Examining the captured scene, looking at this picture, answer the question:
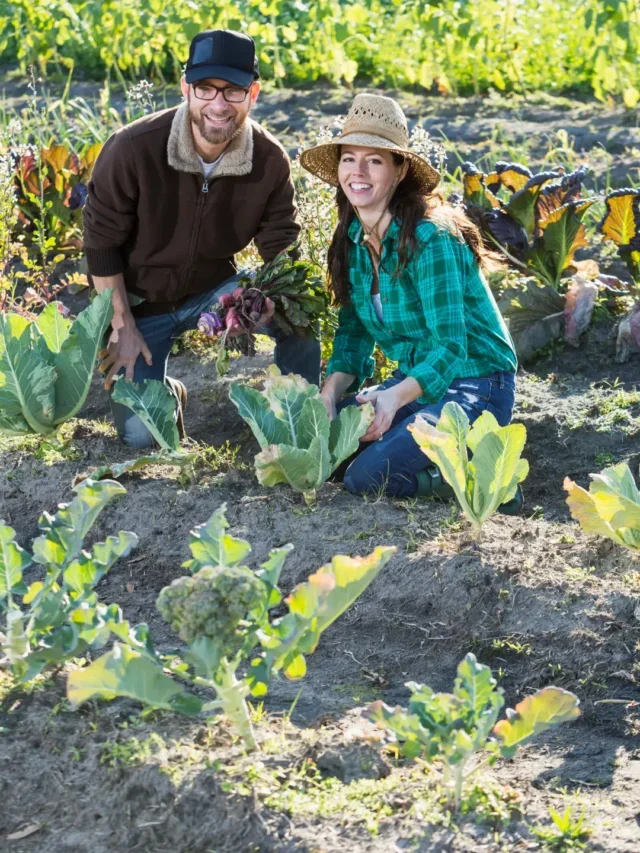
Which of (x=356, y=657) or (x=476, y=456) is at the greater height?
(x=476, y=456)

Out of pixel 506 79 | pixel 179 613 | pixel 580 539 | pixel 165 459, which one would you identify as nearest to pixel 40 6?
pixel 506 79

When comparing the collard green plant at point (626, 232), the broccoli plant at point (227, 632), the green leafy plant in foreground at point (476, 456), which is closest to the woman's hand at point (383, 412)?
the green leafy plant in foreground at point (476, 456)

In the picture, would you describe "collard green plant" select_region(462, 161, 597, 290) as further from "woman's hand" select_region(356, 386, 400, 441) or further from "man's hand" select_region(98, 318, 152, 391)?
"man's hand" select_region(98, 318, 152, 391)

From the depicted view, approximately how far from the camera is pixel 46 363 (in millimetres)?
3967

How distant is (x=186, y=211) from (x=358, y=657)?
6.04 feet

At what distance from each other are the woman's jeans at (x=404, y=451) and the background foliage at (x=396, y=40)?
14.8 feet

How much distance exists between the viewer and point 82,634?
8.04 ft

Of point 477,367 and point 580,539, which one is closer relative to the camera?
point 580,539

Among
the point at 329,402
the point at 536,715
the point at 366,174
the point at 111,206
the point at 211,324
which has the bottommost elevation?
the point at 536,715

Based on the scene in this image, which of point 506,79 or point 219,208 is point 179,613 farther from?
point 506,79

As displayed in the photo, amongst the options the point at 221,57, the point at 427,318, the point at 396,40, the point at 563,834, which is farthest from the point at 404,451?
the point at 396,40

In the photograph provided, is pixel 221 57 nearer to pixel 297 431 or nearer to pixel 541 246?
pixel 297 431

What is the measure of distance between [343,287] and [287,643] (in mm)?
1907

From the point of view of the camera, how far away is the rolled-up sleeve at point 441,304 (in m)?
3.69
